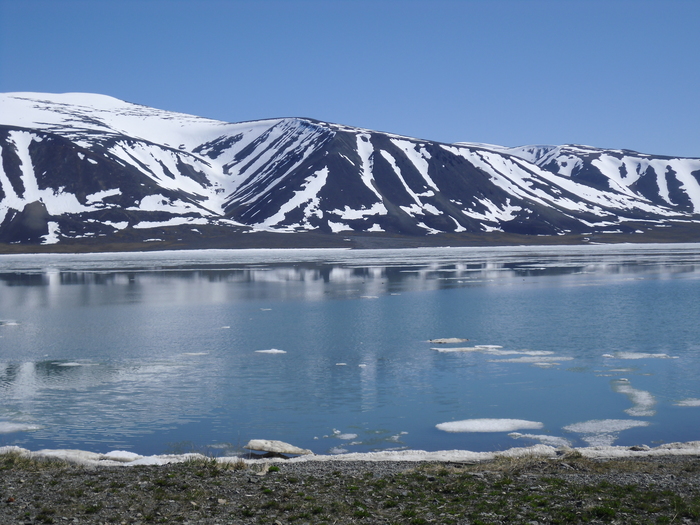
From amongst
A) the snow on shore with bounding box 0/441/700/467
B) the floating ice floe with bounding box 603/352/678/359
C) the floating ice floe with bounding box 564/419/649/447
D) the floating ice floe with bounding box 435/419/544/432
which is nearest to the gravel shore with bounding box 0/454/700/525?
the snow on shore with bounding box 0/441/700/467

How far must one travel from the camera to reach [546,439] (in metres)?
17.0

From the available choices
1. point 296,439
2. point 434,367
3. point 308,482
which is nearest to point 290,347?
point 434,367

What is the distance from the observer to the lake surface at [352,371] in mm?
17859

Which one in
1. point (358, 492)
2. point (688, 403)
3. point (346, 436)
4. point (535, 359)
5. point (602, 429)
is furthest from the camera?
point (535, 359)

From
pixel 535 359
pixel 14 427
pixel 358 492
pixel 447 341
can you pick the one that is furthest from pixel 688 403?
pixel 14 427

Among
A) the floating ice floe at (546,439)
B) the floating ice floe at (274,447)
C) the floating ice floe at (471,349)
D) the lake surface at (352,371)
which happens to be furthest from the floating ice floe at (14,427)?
the floating ice floe at (471,349)

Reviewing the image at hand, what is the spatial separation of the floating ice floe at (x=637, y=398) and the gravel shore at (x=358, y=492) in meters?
4.88

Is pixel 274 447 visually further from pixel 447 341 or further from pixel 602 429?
pixel 447 341

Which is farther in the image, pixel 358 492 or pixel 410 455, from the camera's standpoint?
pixel 410 455

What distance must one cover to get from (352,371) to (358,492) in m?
13.4

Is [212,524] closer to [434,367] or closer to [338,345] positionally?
[434,367]

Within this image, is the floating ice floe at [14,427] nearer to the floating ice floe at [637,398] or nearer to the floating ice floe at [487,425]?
the floating ice floe at [487,425]

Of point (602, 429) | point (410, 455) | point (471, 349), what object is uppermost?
point (410, 455)

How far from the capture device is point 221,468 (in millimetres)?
13922
